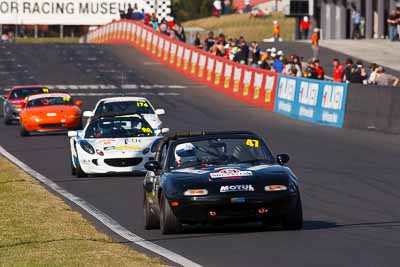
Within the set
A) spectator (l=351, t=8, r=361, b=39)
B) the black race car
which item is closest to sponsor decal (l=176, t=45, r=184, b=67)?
spectator (l=351, t=8, r=361, b=39)

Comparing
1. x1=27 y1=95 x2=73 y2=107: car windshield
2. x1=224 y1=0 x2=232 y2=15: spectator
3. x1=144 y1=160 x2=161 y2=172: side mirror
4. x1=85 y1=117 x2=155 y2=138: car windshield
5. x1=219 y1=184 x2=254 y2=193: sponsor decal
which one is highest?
x1=224 y1=0 x2=232 y2=15: spectator

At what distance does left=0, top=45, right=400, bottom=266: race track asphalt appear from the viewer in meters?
12.2

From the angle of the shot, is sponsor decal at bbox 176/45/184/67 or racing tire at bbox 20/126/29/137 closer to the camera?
racing tire at bbox 20/126/29/137

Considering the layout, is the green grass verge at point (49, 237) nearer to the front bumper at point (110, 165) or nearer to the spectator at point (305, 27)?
the front bumper at point (110, 165)

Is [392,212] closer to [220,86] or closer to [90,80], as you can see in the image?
[220,86]

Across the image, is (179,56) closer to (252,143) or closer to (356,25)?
(356,25)

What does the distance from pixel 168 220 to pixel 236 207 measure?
2.56ft

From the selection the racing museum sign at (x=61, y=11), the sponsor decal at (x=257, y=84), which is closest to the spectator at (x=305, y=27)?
the racing museum sign at (x=61, y=11)

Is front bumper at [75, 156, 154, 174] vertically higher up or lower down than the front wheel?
higher up

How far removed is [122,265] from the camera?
428 inches

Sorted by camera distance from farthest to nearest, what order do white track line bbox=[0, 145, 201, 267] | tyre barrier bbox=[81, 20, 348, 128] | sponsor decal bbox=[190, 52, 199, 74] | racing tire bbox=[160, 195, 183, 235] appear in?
→ sponsor decal bbox=[190, 52, 199, 74] → tyre barrier bbox=[81, 20, 348, 128] → racing tire bbox=[160, 195, 183, 235] → white track line bbox=[0, 145, 201, 267]

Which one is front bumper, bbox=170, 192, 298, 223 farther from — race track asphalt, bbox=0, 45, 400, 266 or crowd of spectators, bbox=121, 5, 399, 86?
crowd of spectators, bbox=121, 5, 399, 86

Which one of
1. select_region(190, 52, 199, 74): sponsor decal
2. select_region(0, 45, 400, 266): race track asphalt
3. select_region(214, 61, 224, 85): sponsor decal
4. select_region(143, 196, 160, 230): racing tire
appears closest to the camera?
select_region(0, 45, 400, 266): race track asphalt

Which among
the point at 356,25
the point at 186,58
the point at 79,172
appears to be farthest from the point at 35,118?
the point at 356,25
